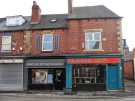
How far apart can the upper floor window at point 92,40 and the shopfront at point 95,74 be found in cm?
124

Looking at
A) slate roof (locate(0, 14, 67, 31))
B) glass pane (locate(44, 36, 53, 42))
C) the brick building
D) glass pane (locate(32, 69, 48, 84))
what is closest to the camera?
the brick building

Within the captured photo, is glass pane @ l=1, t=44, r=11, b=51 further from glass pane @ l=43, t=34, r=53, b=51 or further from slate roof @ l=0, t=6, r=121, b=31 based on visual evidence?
glass pane @ l=43, t=34, r=53, b=51

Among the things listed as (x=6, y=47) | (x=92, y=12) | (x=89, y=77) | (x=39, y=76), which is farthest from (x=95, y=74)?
(x=6, y=47)

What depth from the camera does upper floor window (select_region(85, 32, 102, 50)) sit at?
30.5 m

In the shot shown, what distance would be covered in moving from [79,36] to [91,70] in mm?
3507

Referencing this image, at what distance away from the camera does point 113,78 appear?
97.1 feet

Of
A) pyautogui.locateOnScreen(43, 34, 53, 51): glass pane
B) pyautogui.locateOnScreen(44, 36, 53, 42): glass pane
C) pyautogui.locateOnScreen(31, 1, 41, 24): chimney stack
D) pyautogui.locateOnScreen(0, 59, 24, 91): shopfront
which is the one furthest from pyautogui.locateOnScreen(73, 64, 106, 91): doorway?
pyautogui.locateOnScreen(31, 1, 41, 24): chimney stack

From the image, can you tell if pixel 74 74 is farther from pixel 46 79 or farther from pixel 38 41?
pixel 38 41

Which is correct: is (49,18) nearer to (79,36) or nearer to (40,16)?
(40,16)

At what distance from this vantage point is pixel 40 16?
34.1 metres

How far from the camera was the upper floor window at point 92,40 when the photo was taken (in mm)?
30453

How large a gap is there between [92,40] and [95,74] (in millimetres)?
3276

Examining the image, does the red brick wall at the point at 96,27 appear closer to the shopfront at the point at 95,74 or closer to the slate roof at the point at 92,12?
the slate roof at the point at 92,12

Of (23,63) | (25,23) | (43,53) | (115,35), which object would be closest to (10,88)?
(23,63)
